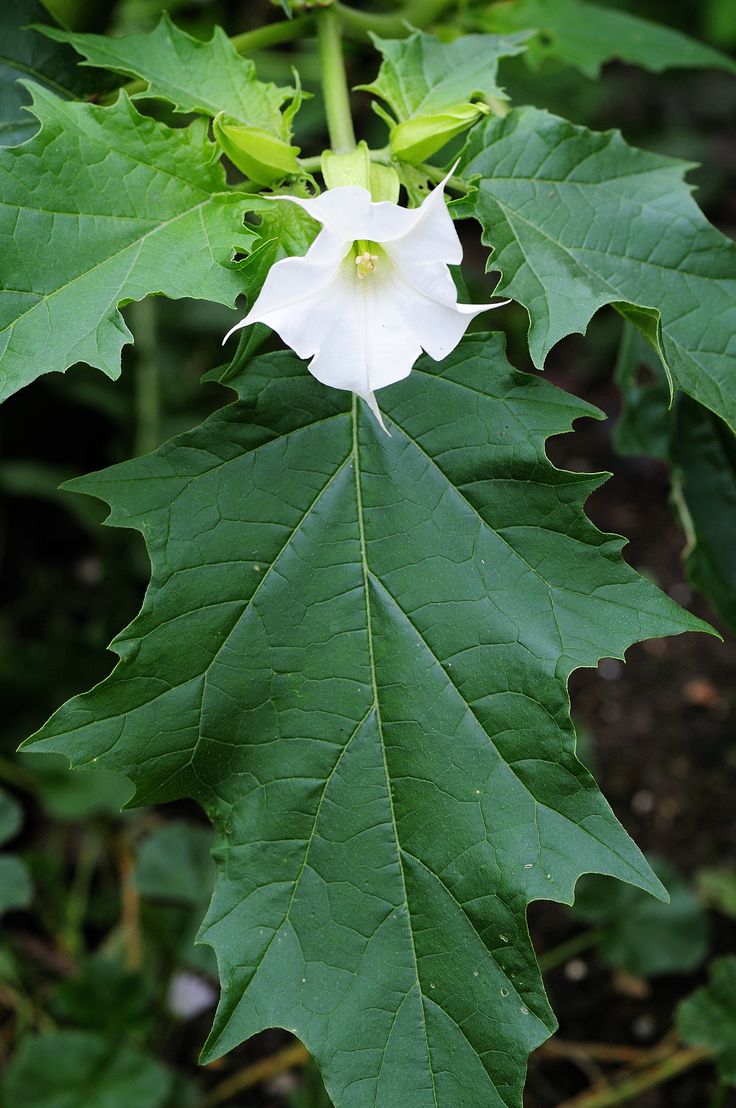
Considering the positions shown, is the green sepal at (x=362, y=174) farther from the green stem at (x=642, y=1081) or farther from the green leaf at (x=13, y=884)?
the green stem at (x=642, y=1081)

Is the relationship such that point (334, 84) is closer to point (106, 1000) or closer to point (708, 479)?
point (708, 479)

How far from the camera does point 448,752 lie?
0.78 m

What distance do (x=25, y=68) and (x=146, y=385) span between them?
100 cm

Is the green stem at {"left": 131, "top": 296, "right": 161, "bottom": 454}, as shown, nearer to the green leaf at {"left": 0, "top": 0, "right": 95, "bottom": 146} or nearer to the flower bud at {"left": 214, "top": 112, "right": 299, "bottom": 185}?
the green leaf at {"left": 0, "top": 0, "right": 95, "bottom": 146}

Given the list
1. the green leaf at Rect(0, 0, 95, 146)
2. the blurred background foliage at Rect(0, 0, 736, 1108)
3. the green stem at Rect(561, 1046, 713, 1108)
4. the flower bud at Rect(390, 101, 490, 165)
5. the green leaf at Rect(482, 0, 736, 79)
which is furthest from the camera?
the green stem at Rect(561, 1046, 713, 1108)

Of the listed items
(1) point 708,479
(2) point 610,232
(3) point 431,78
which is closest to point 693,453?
(1) point 708,479

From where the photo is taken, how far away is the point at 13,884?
1.41 metres

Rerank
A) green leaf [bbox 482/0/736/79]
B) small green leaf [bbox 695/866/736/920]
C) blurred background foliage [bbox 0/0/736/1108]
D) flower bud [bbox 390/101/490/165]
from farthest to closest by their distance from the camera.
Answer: small green leaf [bbox 695/866/736/920]
blurred background foliage [bbox 0/0/736/1108]
green leaf [bbox 482/0/736/79]
flower bud [bbox 390/101/490/165]

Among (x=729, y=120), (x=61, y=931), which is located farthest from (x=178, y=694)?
(x=729, y=120)

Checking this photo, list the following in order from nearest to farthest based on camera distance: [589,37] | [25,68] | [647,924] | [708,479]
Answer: [25,68] → [708,479] → [589,37] → [647,924]

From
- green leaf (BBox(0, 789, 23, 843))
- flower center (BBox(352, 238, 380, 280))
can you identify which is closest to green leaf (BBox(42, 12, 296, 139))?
flower center (BBox(352, 238, 380, 280))

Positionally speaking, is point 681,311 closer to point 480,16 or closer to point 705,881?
point 480,16

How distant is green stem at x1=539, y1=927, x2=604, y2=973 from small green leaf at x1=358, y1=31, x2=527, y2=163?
116 cm

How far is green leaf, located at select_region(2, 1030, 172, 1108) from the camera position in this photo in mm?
1312
